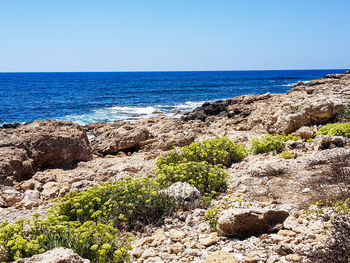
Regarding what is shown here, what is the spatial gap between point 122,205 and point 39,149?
617cm

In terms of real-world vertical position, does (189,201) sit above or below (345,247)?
below

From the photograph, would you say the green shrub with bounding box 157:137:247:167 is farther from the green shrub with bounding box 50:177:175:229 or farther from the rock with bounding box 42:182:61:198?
the rock with bounding box 42:182:61:198

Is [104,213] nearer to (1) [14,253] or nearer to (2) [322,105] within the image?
(1) [14,253]

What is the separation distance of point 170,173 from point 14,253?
11.6ft

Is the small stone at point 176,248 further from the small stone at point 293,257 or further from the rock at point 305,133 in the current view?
the rock at point 305,133

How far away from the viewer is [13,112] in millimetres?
31266

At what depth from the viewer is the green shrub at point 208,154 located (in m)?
8.09

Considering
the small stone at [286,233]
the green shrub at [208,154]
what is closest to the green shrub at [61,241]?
the small stone at [286,233]

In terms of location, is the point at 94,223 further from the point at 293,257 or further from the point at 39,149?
the point at 39,149

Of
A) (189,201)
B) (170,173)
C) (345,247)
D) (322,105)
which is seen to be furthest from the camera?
(322,105)

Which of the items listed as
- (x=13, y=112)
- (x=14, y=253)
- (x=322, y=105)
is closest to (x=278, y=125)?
(x=322, y=105)

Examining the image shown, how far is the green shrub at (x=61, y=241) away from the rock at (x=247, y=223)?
143cm

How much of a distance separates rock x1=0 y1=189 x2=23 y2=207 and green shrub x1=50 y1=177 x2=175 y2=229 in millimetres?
2478

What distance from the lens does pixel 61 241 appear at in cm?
383
